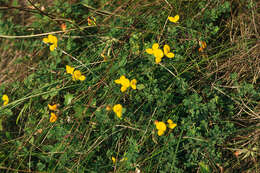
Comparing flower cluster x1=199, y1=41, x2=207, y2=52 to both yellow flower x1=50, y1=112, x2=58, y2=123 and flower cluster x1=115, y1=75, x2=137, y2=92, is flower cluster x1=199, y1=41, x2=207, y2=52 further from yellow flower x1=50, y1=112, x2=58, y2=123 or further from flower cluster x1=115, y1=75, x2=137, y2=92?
yellow flower x1=50, y1=112, x2=58, y2=123

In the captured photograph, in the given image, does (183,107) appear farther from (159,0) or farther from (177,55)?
(159,0)

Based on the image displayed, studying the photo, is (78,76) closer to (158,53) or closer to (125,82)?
(125,82)

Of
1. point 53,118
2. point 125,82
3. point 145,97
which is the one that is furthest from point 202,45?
point 53,118

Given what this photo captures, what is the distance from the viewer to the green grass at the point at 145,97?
2209 mm

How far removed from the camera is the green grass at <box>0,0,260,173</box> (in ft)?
7.25

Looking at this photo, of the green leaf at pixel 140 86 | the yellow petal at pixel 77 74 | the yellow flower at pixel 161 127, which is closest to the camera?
the yellow flower at pixel 161 127

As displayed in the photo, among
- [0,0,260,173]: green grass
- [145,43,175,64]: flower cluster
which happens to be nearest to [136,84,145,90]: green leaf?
[0,0,260,173]: green grass

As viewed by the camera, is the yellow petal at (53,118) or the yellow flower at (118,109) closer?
the yellow flower at (118,109)

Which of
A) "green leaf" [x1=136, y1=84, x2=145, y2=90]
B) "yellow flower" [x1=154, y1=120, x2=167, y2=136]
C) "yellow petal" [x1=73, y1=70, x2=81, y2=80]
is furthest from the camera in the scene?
"yellow petal" [x1=73, y1=70, x2=81, y2=80]

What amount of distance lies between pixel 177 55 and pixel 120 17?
32.4 inches

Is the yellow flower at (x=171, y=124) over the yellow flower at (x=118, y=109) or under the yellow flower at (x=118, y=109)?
under

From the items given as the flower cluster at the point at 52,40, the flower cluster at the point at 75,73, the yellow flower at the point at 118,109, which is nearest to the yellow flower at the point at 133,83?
the yellow flower at the point at 118,109

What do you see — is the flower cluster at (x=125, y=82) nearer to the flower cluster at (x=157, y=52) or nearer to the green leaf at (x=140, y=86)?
the green leaf at (x=140, y=86)

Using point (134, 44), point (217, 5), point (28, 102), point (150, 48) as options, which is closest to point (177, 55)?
point (150, 48)
